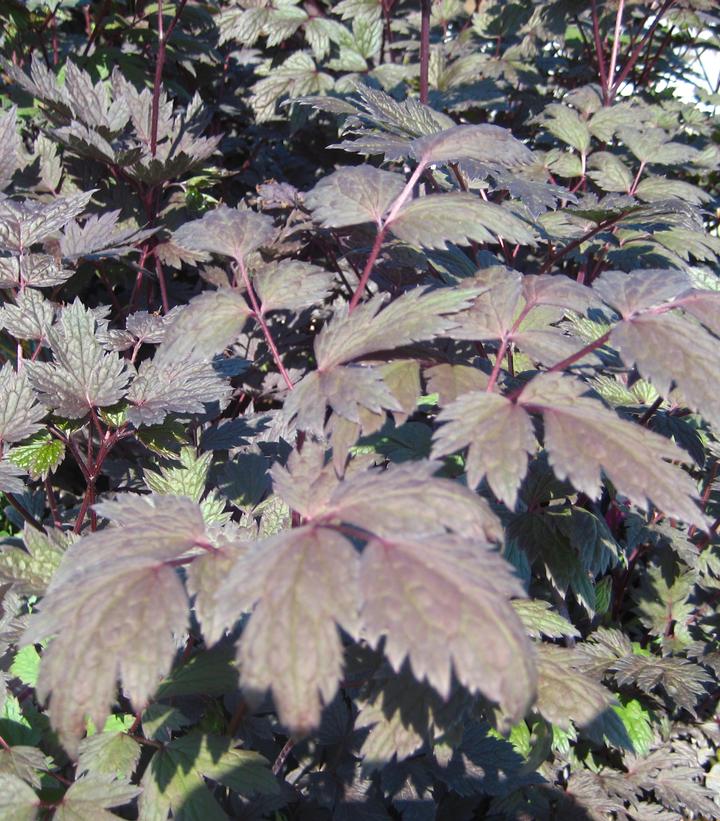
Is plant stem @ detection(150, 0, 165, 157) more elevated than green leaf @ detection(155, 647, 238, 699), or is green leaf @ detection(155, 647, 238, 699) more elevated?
plant stem @ detection(150, 0, 165, 157)

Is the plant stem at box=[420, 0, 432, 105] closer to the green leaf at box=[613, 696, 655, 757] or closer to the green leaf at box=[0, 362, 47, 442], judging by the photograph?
the green leaf at box=[0, 362, 47, 442]

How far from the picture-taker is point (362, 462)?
115 centimetres

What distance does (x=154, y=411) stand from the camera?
143 centimetres

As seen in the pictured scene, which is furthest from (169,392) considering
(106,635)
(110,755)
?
(106,635)

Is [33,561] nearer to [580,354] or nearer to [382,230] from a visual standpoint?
[382,230]

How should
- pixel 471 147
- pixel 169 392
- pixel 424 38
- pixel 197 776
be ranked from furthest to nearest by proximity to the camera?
pixel 424 38, pixel 169 392, pixel 471 147, pixel 197 776

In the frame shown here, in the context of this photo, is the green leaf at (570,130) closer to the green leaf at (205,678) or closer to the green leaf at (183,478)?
the green leaf at (183,478)

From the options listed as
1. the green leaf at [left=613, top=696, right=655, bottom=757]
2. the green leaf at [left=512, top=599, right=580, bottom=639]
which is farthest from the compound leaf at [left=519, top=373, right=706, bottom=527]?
the green leaf at [left=613, top=696, right=655, bottom=757]

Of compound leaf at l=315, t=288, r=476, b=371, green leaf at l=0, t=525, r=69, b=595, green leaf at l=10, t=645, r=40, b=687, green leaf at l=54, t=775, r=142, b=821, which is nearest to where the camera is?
compound leaf at l=315, t=288, r=476, b=371

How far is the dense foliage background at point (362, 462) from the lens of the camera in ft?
2.60

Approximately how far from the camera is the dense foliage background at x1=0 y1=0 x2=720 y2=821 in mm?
792

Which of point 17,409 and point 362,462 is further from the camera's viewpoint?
point 17,409

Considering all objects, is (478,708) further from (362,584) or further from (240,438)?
(240,438)

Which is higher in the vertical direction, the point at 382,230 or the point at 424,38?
the point at 424,38
